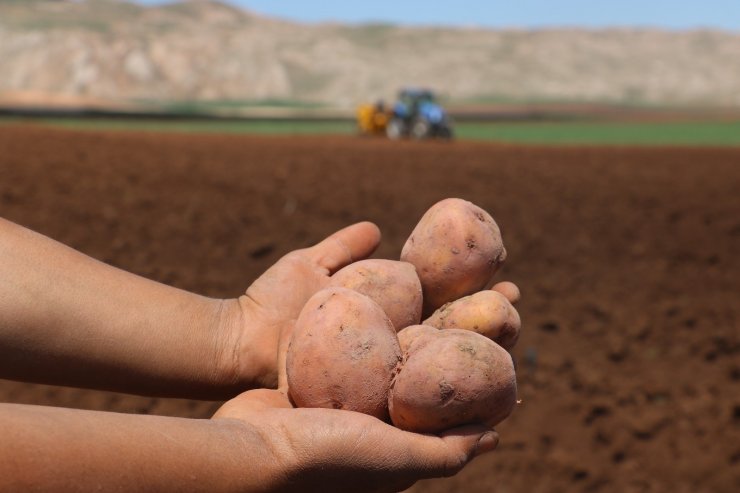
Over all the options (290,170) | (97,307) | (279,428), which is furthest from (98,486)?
(290,170)

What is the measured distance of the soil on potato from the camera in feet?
24.1

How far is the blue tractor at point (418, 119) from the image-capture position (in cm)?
2625

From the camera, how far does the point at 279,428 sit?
2311mm

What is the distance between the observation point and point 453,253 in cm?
312

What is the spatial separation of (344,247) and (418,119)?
24104 mm

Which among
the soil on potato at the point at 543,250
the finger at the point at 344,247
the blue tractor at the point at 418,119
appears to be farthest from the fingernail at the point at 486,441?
the blue tractor at the point at 418,119

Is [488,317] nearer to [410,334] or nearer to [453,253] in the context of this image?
[410,334]

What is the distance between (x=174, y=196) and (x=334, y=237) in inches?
361

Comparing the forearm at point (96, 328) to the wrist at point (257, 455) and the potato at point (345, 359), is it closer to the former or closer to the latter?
the potato at point (345, 359)

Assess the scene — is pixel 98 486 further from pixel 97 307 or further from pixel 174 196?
pixel 174 196

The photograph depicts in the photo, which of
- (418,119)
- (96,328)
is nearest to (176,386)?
(96,328)

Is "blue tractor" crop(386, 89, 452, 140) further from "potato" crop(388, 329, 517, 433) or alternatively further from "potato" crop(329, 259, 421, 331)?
"potato" crop(388, 329, 517, 433)

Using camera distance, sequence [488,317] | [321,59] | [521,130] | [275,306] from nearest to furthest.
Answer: [488,317] → [275,306] → [521,130] → [321,59]

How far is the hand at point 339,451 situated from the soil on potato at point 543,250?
4687 millimetres
